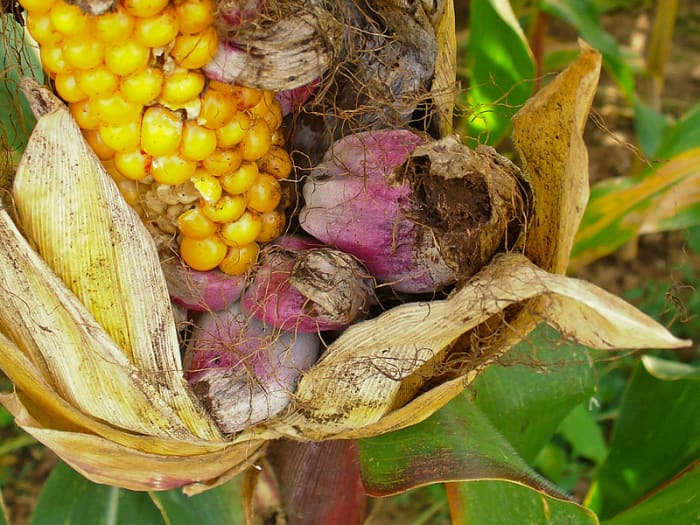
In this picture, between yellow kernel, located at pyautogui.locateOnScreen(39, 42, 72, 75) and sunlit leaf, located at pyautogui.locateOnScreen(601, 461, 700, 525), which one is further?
sunlit leaf, located at pyautogui.locateOnScreen(601, 461, 700, 525)

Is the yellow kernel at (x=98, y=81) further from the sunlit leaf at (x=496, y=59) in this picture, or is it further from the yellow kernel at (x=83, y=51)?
the sunlit leaf at (x=496, y=59)

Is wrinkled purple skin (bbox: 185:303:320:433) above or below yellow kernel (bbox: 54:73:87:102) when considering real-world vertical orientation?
below

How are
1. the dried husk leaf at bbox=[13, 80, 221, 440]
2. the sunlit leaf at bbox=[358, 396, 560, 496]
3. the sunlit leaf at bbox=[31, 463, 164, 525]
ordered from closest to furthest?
the dried husk leaf at bbox=[13, 80, 221, 440] → the sunlit leaf at bbox=[358, 396, 560, 496] → the sunlit leaf at bbox=[31, 463, 164, 525]

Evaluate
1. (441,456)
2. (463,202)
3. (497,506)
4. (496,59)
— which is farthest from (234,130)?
(496,59)

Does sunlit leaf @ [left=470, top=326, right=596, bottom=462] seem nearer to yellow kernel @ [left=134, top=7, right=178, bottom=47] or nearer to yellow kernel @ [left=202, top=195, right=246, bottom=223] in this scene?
yellow kernel @ [left=202, top=195, right=246, bottom=223]

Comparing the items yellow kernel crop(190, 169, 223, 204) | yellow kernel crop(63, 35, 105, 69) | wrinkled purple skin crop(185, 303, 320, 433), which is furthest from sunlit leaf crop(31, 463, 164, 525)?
yellow kernel crop(63, 35, 105, 69)

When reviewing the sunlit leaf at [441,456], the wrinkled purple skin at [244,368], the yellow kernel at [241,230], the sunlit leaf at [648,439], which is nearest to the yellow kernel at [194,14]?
the yellow kernel at [241,230]
